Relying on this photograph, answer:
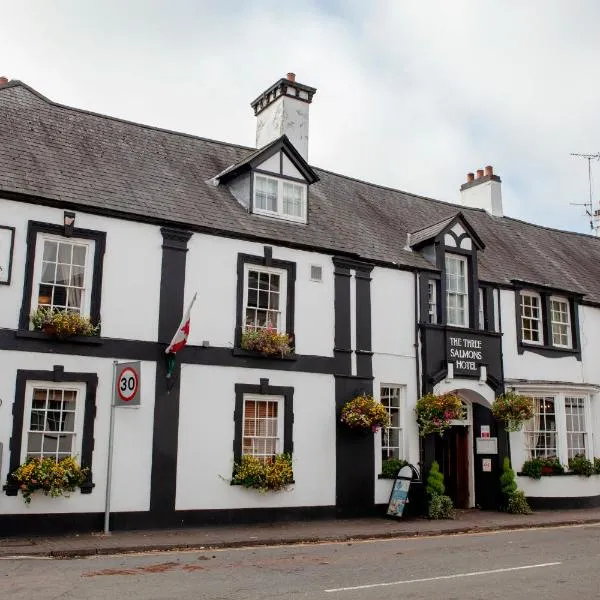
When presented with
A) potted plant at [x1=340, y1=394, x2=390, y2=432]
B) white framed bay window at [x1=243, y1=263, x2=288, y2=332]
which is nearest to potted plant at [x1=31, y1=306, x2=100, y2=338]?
white framed bay window at [x1=243, y1=263, x2=288, y2=332]

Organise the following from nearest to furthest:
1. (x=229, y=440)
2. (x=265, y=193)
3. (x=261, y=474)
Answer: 1. (x=261, y=474)
2. (x=229, y=440)
3. (x=265, y=193)

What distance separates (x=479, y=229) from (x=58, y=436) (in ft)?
52.9

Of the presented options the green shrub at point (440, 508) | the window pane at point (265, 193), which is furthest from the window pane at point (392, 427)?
the window pane at point (265, 193)

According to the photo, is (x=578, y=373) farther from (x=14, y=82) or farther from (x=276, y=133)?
(x=14, y=82)

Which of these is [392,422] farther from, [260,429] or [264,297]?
[264,297]

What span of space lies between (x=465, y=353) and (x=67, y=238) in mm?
10756

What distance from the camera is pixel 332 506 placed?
675 inches

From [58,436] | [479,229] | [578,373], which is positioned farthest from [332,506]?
[479,229]

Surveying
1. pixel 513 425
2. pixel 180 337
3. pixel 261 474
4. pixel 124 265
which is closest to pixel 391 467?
pixel 261 474

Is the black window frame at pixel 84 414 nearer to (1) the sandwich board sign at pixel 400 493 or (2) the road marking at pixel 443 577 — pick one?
(2) the road marking at pixel 443 577

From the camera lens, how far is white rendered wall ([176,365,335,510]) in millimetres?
15523

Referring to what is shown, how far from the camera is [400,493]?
1738 centimetres

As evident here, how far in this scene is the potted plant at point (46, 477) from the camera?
44.1 feet

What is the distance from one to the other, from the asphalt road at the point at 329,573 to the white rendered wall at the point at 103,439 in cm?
248
